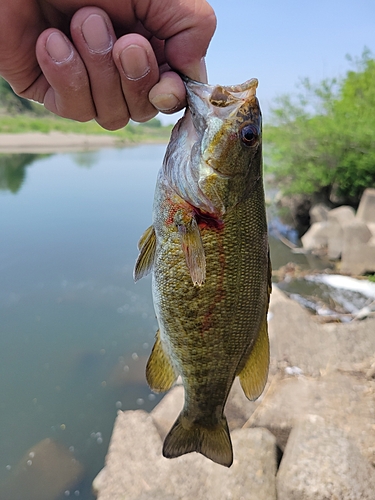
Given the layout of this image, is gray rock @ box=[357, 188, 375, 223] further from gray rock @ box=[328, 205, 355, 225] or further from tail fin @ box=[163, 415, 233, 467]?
tail fin @ box=[163, 415, 233, 467]

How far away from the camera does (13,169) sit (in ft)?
89.2

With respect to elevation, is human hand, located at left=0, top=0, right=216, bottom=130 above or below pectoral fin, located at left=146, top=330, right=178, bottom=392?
above

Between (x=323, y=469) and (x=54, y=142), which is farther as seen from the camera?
(x=54, y=142)

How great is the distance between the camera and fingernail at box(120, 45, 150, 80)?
1613 mm

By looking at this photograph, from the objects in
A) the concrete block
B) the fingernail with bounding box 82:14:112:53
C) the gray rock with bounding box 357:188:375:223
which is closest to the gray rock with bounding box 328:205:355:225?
the gray rock with bounding box 357:188:375:223

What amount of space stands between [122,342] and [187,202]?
600 cm

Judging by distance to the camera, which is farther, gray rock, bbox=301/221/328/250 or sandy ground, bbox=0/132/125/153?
sandy ground, bbox=0/132/125/153

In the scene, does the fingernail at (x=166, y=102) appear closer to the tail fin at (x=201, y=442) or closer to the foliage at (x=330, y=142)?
the tail fin at (x=201, y=442)

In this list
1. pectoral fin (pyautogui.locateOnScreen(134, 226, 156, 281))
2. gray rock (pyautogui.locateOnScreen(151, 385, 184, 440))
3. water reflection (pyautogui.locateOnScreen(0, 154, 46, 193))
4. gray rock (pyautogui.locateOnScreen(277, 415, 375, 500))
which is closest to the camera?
pectoral fin (pyautogui.locateOnScreen(134, 226, 156, 281))

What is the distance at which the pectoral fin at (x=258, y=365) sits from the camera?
6.26ft

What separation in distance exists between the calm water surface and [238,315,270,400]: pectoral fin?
367cm

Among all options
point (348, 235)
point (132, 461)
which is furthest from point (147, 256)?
point (348, 235)

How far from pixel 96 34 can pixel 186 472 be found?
337 centimetres

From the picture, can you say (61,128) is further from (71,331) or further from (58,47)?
(58,47)
